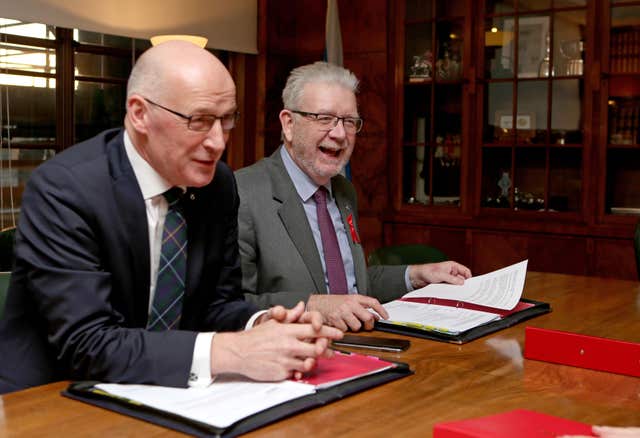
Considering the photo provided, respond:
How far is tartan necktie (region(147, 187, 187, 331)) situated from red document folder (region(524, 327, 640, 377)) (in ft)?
2.42

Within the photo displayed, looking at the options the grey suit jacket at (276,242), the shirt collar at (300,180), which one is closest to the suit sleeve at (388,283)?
the grey suit jacket at (276,242)

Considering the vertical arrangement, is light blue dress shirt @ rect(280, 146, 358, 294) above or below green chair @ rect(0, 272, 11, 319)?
above

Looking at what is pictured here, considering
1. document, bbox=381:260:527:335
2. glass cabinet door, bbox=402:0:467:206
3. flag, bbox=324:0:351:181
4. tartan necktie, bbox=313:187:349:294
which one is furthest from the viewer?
flag, bbox=324:0:351:181

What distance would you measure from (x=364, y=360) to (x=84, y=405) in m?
0.52

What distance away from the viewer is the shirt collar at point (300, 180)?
98.0 inches

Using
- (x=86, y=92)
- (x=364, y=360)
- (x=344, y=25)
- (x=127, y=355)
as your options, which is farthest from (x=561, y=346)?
(x=344, y=25)

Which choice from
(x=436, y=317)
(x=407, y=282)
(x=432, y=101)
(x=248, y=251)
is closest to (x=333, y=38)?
(x=432, y=101)

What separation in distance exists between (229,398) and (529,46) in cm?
422

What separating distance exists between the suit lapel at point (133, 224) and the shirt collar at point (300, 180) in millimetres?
967

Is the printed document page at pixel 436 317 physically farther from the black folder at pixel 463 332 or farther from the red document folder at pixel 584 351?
the red document folder at pixel 584 351

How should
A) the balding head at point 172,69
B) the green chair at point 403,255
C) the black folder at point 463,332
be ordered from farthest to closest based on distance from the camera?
the green chair at point 403,255
the black folder at point 463,332
the balding head at point 172,69

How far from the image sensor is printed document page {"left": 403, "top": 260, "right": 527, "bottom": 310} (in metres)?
2.13

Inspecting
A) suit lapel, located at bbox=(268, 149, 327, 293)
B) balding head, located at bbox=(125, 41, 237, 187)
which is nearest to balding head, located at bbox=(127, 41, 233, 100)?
balding head, located at bbox=(125, 41, 237, 187)

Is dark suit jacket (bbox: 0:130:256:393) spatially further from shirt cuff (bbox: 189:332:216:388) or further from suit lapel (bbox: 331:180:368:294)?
suit lapel (bbox: 331:180:368:294)
